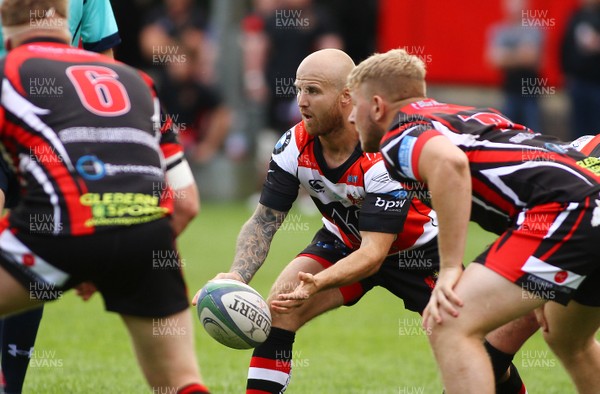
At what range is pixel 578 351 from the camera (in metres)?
5.32

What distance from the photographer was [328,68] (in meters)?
5.77

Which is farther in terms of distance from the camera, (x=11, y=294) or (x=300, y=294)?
(x=300, y=294)

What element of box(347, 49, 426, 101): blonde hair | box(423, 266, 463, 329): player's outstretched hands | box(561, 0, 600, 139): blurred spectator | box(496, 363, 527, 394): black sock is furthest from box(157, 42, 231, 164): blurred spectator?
box(423, 266, 463, 329): player's outstretched hands

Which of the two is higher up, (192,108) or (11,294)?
(11,294)

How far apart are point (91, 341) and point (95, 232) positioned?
4.18 metres

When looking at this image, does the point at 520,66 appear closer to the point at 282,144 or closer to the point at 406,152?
the point at 282,144

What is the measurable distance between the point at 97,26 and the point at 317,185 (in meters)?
1.71

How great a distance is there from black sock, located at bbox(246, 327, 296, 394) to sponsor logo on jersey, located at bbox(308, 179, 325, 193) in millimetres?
814

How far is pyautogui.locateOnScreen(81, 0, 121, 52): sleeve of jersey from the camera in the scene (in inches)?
251

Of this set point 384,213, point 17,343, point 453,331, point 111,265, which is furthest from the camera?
point 17,343

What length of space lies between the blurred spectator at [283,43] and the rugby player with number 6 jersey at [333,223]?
10042 mm

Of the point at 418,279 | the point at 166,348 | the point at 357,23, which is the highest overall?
the point at 166,348

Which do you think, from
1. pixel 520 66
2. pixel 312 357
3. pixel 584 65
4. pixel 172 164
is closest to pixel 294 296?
pixel 172 164

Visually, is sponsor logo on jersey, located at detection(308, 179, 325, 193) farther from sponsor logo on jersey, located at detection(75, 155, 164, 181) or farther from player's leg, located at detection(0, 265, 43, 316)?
player's leg, located at detection(0, 265, 43, 316)
